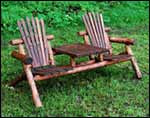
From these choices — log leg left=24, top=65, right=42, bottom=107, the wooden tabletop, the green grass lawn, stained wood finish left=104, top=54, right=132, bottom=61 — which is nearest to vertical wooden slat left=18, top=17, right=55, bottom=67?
the wooden tabletop

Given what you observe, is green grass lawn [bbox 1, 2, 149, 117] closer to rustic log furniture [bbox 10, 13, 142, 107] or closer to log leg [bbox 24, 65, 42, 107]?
log leg [bbox 24, 65, 42, 107]

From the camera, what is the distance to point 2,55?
8383 mm

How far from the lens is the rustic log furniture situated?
580cm

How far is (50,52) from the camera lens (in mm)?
6586

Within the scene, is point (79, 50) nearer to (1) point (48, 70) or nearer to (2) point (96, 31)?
(1) point (48, 70)

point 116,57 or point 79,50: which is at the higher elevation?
point 79,50

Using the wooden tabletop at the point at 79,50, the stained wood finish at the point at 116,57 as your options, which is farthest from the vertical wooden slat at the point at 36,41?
the stained wood finish at the point at 116,57

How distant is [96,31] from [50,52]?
110 centimetres

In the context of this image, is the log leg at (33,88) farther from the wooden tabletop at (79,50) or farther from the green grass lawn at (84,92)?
the wooden tabletop at (79,50)

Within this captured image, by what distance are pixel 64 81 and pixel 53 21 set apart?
4778 millimetres

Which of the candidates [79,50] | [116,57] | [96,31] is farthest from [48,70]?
[96,31]

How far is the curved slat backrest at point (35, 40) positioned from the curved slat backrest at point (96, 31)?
0.95 m

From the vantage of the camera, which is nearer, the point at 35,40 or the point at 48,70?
the point at 48,70

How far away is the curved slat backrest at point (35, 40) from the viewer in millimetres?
6410
